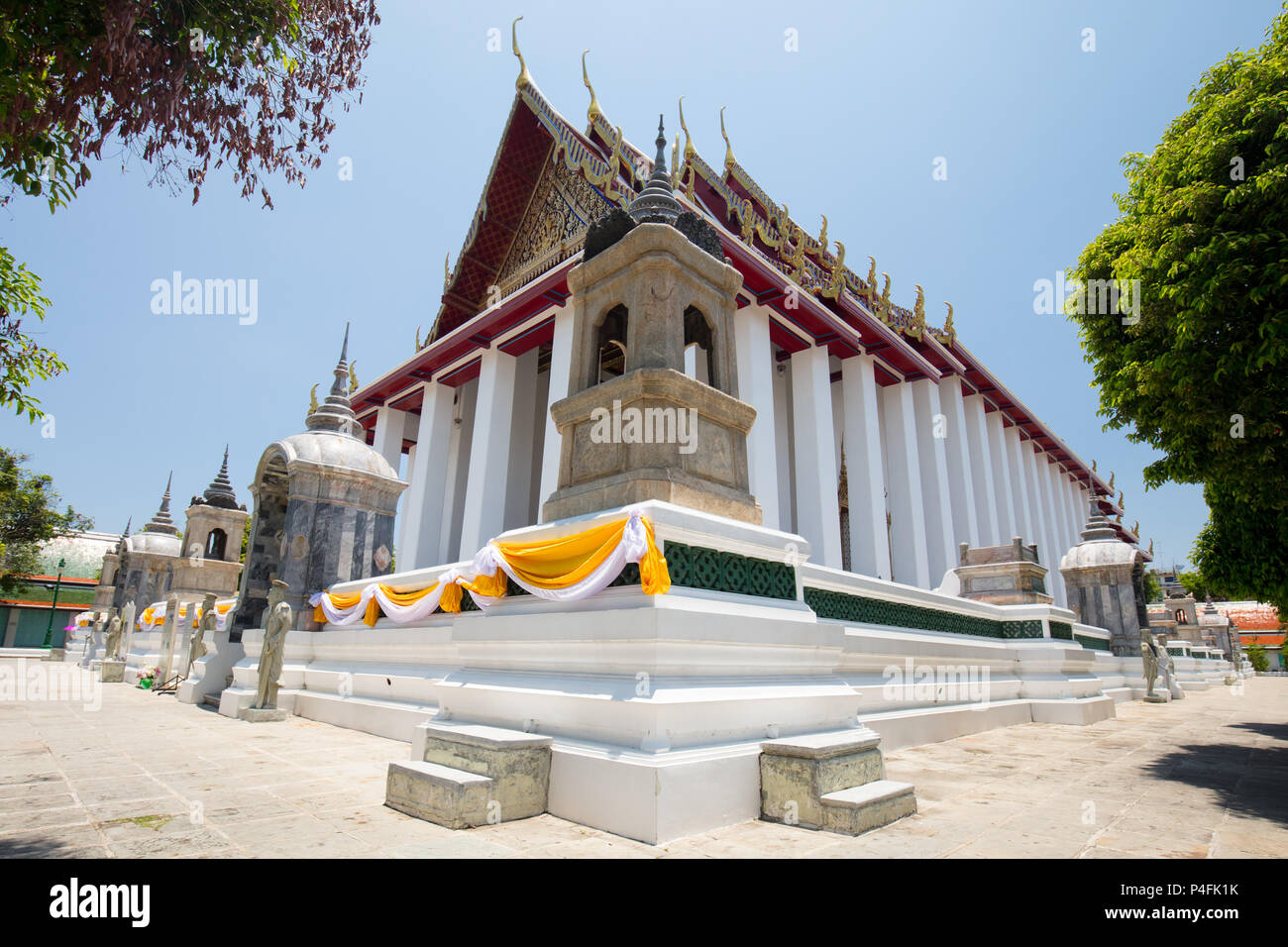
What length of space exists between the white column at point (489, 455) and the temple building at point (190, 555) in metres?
7.55

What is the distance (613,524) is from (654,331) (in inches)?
66.7

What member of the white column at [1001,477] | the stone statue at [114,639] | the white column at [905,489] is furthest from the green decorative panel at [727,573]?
the white column at [1001,477]

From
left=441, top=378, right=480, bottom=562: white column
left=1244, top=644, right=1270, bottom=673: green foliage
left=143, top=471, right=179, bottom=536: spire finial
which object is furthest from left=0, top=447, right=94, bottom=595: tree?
left=1244, top=644, right=1270, bottom=673: green foliage

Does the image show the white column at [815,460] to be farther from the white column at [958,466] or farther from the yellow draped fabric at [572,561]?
the yellow draped fabric at [572,561]

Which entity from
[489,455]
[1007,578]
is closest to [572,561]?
[1007,578]

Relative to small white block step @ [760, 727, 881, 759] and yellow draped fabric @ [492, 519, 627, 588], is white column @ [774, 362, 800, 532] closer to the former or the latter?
small white block step @ [760, 727, 881, 759]

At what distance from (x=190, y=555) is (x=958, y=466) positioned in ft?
69.7

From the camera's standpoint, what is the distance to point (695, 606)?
3.84 meters

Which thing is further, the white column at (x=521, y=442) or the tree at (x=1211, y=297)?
the white column at (x=521, y=442)

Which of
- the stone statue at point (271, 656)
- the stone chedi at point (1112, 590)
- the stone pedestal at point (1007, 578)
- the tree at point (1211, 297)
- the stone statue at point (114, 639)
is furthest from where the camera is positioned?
the stone statue at point (114, 639)

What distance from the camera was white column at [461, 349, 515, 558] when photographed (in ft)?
49.2

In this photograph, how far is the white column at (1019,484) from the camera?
23.2 metres

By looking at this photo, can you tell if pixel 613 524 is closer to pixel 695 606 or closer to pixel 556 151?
pixel 695 606
